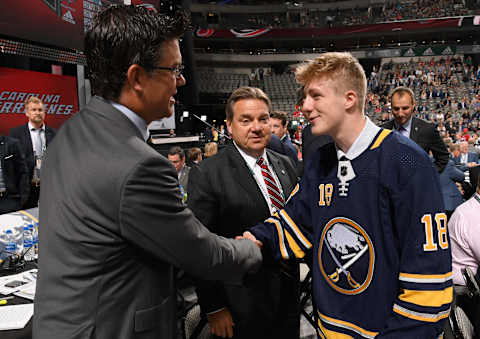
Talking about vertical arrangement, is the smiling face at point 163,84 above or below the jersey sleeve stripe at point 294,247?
above

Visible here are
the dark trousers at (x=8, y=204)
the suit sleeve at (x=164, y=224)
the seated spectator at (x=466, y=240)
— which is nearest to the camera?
the suit sleeve at (x=164, y=224)

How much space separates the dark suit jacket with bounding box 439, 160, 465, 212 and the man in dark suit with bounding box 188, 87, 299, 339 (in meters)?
3.39

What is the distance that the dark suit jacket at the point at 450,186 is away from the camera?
4.33 meters

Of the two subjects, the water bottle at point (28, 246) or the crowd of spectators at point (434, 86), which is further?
the crowd of spectators at point (434, 86)

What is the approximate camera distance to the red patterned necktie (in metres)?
1.84

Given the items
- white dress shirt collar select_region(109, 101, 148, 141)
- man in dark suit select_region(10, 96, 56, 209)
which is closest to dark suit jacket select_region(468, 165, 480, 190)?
white dress shirt collar select_region(109, 101, 148, 141)

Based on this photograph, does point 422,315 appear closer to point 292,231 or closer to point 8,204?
point 292,231

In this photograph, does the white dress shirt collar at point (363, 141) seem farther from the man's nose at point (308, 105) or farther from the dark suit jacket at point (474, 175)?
the dark suit jacket at point (474, 175)

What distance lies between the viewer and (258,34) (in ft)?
87.7

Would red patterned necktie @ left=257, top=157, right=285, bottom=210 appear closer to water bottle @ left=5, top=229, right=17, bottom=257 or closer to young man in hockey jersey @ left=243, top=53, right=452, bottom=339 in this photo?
young man in hockey jersey @ left=243, top=53, right=452, bottom=339

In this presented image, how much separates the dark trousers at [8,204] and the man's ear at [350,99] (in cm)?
442

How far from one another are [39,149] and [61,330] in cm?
423

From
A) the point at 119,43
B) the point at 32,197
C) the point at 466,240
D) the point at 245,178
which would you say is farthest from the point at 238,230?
the point at 32,197

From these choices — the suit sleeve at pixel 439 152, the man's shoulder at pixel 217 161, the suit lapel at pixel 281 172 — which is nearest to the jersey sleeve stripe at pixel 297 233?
the suit lapel at pixel 281 172
